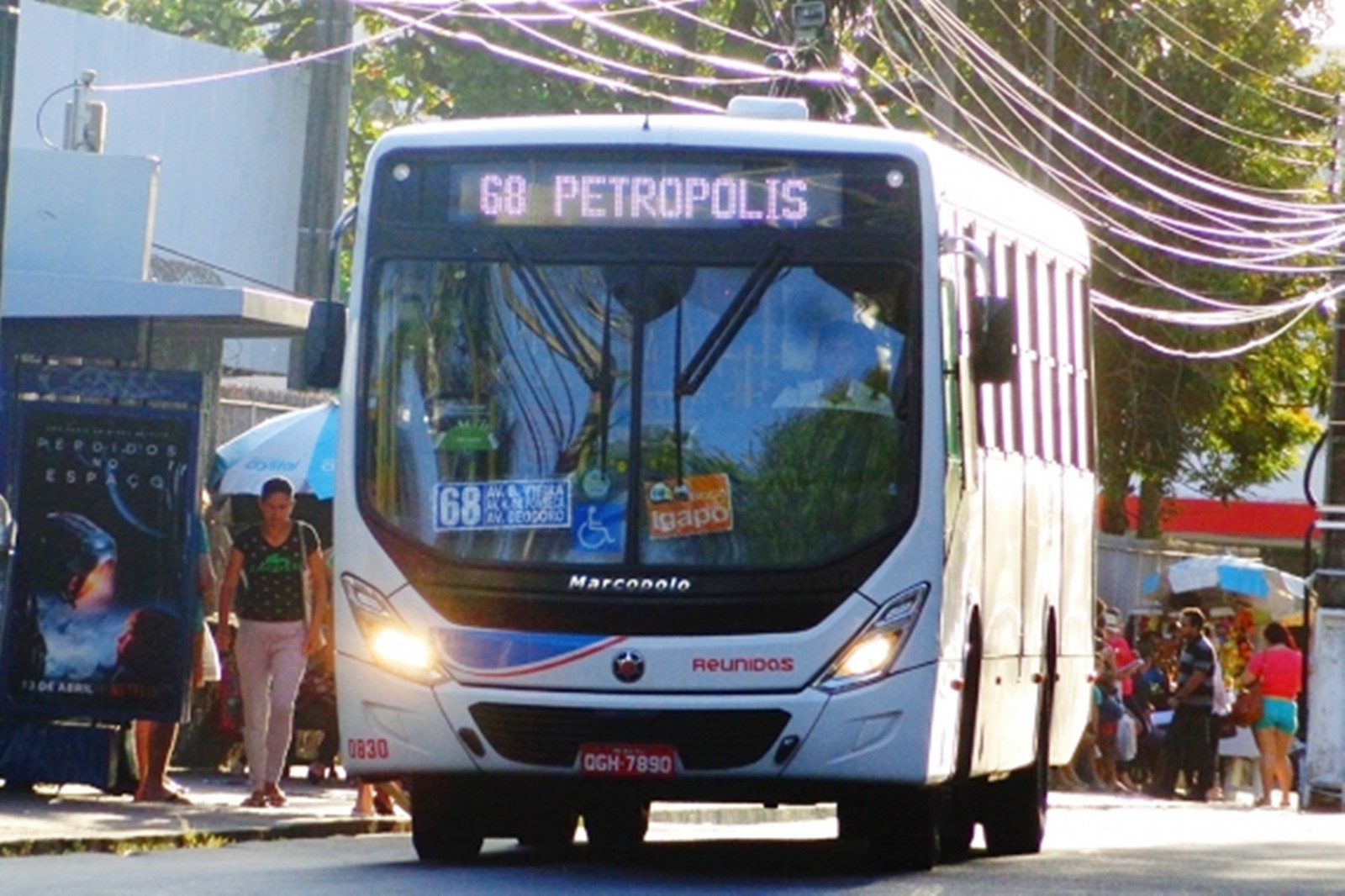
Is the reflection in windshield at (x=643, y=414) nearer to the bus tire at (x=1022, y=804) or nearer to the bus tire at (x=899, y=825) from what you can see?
the bus tire at (x=899, y=825)

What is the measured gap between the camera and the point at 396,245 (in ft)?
43.1

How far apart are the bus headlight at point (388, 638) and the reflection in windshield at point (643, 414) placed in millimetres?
302

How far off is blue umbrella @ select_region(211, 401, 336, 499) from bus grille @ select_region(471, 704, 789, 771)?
8.93 meters

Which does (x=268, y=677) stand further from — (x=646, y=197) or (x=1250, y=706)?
(x=1250, y=706)

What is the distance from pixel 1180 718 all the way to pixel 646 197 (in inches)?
740

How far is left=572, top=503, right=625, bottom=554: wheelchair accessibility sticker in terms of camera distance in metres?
12.7

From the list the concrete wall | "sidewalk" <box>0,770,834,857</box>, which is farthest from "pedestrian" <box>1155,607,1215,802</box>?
"sidewalk" <box>0,770,834,857</box>

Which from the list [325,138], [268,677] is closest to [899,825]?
[268,677]

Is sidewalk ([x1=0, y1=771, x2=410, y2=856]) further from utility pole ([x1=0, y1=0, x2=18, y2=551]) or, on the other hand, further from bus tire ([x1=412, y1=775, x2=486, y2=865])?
utility pole ([x1=0, y1=0, x2=18, y2=551])

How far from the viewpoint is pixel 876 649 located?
41.3 feet

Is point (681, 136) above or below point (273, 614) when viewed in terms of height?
above

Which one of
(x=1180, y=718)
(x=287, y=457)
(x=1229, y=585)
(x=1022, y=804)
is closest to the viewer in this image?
(x=1022, y=804)

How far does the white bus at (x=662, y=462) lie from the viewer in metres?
12.6

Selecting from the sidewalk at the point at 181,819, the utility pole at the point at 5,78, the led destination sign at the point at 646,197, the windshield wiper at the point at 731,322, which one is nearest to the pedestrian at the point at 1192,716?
the sidewalk at the point at 181,819
